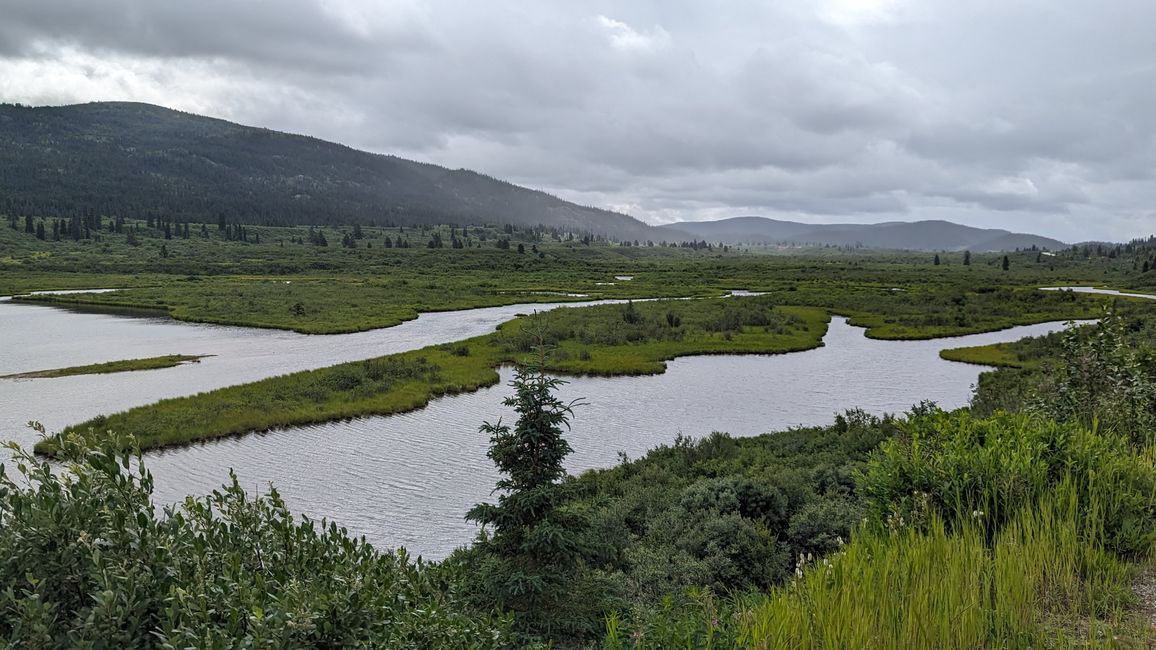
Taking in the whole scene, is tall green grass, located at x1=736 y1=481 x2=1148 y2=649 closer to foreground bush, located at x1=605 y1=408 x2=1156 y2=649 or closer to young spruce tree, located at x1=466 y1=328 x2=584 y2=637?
foreground bush, located at x1=605 y1=408 x2=1156 y2=649

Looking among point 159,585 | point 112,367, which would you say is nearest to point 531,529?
point 159,585

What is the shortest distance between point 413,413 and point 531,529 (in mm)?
25004

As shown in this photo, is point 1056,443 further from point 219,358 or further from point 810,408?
point 219,358

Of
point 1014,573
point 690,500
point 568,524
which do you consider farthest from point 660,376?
point 1014,573

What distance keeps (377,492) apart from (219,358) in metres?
33.2

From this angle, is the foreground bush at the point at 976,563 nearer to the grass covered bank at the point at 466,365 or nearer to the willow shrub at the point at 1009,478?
the willow shrub at the point at 1009,478

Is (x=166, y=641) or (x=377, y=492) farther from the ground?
(x=166, y=641)

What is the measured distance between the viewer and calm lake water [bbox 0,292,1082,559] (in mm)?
21750

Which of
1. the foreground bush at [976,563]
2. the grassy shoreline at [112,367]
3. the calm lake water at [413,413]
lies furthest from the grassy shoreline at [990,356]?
the grassy shoreline at [112,367]

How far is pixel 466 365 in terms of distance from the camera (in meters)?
43.3

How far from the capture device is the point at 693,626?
5.68m

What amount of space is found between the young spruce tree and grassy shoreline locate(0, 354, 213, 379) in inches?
1717

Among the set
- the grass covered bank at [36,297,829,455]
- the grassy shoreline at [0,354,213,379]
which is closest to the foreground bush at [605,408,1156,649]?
the grass covered bank at [36,297,829,455]

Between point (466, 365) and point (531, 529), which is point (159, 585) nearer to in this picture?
point (531, 529)
